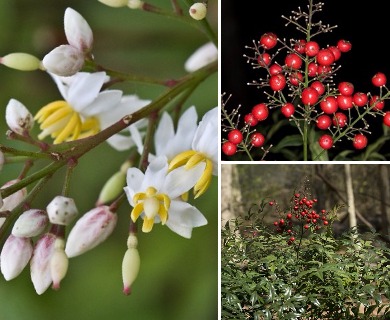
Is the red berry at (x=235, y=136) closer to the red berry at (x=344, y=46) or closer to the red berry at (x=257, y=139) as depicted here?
the red berry at (x=257, y=139)

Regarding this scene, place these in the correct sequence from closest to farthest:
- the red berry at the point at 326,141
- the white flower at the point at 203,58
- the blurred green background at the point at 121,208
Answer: the red berry at the point at 326,141 → the white flower at the point at 203,58 → the blurred green background at the point at 121,208

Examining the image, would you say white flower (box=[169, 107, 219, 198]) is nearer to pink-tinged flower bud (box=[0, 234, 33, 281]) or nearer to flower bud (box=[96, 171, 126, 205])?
flower bud (box=[96, 171, 126, 205])

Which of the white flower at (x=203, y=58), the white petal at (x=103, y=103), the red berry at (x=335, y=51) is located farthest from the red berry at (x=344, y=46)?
the white petal at (x=103, y=103)

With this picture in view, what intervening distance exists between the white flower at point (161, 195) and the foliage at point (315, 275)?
0.55 ft

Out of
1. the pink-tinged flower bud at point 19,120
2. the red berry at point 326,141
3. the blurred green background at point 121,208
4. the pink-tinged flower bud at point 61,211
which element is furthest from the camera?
the blurred green background at point 121,208

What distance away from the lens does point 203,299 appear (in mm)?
1438

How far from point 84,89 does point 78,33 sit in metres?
0.11

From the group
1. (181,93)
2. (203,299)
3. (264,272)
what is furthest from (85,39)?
(203,299)

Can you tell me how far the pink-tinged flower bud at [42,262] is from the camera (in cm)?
93

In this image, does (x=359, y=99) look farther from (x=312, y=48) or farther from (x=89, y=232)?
(x=89, y=232)

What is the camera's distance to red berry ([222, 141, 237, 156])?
1.12 metres

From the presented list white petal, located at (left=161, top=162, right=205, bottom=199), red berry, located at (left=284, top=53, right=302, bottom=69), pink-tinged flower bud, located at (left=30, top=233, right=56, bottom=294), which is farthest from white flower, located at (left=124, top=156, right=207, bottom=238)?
red berry, located at (left=284, top=53, right=302, bottom=69)

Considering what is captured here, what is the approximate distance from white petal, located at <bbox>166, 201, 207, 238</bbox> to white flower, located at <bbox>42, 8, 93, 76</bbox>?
22 cm

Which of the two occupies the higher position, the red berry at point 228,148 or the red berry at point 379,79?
the red berry at point 379,79
